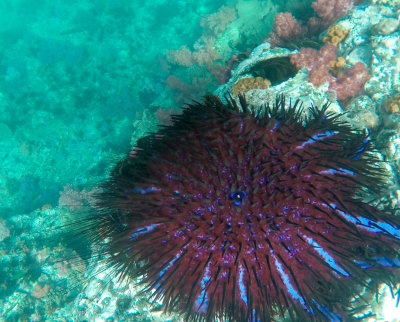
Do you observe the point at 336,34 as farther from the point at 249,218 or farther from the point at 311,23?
the point at 249,218

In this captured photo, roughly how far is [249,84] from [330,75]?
1.62 meters

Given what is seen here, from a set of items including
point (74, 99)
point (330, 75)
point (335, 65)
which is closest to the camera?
point (330, 75)

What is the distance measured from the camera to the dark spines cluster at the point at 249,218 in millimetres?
Answer: 2037

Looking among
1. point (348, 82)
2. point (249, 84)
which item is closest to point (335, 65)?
point (348, 82)

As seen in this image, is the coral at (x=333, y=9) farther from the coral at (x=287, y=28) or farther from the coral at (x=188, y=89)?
the coral at (x=188, y=89)

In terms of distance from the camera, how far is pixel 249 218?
2.00 meters

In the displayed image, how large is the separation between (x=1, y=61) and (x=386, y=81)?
77.9 ft

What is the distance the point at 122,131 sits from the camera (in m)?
12.3

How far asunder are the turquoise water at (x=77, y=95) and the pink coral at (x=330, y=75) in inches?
112

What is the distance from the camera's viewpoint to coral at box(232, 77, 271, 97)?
3.80 metres

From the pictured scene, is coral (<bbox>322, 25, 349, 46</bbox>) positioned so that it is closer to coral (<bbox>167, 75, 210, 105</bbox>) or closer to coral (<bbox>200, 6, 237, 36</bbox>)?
coral (<bbox>167, 75, 210, 105</bbox>)

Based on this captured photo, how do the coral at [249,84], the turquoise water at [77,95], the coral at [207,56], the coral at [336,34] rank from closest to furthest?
1. the coral at [249,84]
2. the coral at [336,34]
3. the turquoise water at [77,95]
4. the coral at [207,56]

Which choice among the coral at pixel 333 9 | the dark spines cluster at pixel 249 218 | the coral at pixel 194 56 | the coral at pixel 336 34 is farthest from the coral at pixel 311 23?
the dark spines cluster at pixel 249 218

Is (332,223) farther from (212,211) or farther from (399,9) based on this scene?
(399,9)
